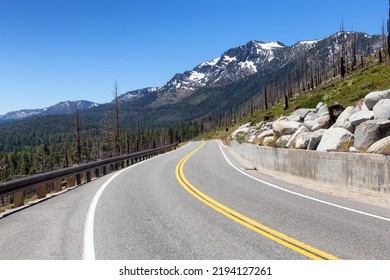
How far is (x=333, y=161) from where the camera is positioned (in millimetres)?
12867

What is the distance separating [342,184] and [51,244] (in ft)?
30.6

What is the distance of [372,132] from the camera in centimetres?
1402

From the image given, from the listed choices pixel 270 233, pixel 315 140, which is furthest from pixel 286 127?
pixel 270 233

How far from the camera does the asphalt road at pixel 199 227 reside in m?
5.79

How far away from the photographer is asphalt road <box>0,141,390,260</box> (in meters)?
5.79

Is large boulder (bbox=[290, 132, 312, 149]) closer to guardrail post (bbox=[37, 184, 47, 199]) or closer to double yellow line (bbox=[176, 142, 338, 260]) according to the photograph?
double yellow line (bbox=[176, 142, 338, 260])

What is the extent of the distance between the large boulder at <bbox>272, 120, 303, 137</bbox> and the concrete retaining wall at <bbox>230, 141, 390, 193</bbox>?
308 inches

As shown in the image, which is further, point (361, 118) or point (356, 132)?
point (361, 118)

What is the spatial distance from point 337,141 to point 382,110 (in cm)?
265

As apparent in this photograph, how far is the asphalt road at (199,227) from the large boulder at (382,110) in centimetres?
682

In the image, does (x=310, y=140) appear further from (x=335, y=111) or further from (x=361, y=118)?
(x=335, y=111)
